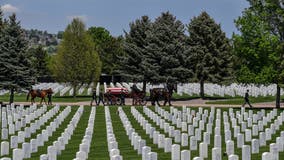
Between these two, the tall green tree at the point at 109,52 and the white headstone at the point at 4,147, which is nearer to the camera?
the white headstone at the point at 4,147

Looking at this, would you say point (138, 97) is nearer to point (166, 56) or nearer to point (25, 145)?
point (166, 56)

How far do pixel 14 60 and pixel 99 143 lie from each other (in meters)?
25.1

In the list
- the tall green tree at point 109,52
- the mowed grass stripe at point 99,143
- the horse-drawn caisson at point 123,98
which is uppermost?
the tall green tree at point 109,52

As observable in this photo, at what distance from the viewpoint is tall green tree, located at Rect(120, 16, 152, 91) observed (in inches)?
2055

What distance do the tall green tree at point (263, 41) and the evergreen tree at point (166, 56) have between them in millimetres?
10319

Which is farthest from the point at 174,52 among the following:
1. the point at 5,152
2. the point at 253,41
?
the point at 5,152

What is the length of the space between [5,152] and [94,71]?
1490 inches

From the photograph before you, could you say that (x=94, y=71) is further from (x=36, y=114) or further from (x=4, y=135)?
(x=4, y=135)

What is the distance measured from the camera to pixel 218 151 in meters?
12.4

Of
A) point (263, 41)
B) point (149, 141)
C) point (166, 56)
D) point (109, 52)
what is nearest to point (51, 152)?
point (149, 141)

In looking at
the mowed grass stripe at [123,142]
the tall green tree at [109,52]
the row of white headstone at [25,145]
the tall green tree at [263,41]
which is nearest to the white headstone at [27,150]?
the row of white headstone at [25,145]

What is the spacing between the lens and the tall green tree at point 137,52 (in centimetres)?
5220

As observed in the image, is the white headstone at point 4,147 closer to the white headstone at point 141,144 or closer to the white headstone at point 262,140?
the white headstone at point 141,144

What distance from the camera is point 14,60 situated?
42844mm
